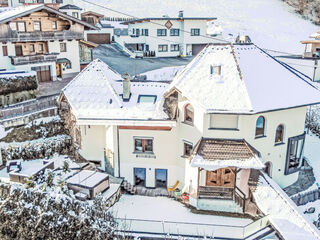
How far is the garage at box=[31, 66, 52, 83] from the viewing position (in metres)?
35.9

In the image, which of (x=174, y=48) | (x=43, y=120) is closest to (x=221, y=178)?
(x=43, y=120)

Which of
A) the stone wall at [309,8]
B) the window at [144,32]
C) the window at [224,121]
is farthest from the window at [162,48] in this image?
the stone wall at [309,8]

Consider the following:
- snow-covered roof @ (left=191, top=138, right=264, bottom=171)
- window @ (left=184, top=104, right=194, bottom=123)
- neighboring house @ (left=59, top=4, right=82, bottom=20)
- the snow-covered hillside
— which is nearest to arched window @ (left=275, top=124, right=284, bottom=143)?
snow-covered roof @ (left=191, top=138, right=264, bottom=171)

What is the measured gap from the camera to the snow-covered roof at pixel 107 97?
22.1 metres

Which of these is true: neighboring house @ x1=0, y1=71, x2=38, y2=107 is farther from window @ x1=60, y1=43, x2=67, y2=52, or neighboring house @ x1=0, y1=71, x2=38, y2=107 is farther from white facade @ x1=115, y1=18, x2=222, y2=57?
white facade @ x1=115, y1=18, x2=222, y2=57

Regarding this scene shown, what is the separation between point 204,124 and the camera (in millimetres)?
20359

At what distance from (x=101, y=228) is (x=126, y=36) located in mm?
40878

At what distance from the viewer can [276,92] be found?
67.3 feet

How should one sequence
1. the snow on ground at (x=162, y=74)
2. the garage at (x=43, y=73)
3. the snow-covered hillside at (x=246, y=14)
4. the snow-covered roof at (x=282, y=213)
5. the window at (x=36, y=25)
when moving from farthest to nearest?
the snow-covered hillside at (x=246, y=14), the snow on ground at (x=162, y=74), the garage at (x=43, y=73), the window at (x=36, y=25), the snow-covered roof at (x=282, y=213)

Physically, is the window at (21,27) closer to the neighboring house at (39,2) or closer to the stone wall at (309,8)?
the neighboring house at (39,2)

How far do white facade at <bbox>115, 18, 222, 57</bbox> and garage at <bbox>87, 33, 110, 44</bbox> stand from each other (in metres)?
4.25

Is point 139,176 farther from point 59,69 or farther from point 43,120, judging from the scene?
point 59,69

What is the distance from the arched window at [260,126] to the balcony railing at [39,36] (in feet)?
80.4

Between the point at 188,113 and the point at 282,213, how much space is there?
7820 mm
